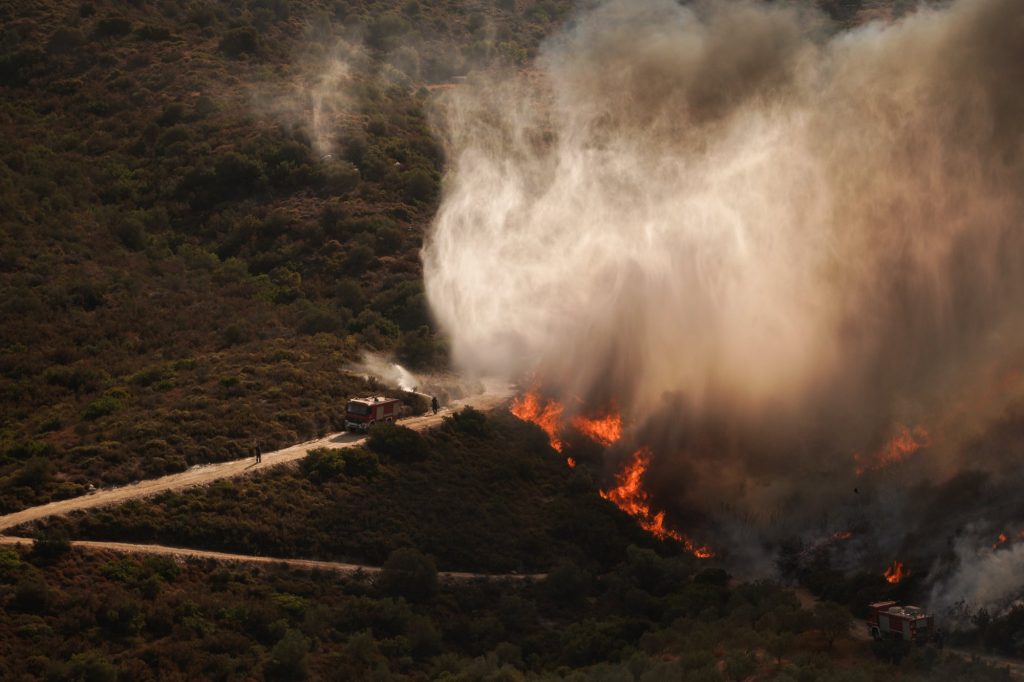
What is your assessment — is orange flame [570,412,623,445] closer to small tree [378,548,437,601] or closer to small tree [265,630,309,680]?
small tree [378,548,437,601]

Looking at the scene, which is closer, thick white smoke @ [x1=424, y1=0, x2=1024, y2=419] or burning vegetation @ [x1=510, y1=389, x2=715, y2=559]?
burning vegetation @ [x1=510, y1=389, x2=715, y2=559]

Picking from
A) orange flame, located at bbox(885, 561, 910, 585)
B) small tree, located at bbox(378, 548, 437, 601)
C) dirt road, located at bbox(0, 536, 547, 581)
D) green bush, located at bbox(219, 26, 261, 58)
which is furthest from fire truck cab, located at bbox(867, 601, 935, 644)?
green bush, located at bbox(219, 26, 261, 58)

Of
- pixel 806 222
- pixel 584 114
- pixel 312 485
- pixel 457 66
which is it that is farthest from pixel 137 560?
pixel 457 66

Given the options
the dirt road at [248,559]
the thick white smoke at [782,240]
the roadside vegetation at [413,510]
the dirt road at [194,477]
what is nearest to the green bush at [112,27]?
the thick white smoke at [782,240]

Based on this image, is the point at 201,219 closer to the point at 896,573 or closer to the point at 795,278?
the point at 795,278

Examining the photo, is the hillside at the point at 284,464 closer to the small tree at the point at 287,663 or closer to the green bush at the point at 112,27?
the small tree at the point at 287,663

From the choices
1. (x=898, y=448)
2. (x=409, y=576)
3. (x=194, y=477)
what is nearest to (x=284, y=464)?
(x=194, y=477)
